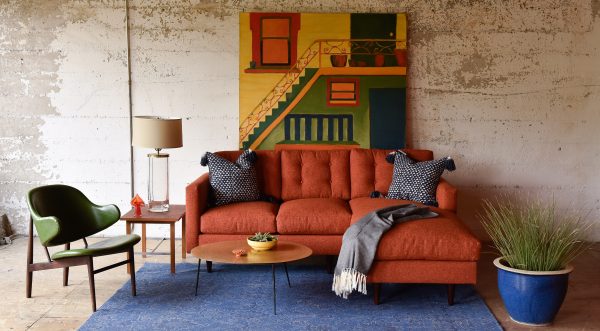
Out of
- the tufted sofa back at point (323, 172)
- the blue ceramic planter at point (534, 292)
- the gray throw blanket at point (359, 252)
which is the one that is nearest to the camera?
the blue ceramic planter at point (534, 292)

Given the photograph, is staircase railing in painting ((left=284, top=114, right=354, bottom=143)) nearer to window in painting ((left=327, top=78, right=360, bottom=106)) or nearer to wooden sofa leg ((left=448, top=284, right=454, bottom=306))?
window in painting ((left=327, top=78, right=360, bottom=106))

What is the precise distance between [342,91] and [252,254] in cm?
235

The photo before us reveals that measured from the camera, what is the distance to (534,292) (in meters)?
3.77

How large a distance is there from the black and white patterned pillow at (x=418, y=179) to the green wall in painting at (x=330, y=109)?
0.74 metres

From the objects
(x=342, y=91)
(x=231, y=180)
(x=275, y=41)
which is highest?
(x=275, y=41)

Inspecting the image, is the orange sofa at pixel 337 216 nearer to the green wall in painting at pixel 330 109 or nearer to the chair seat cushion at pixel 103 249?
the green wall in painting at pixel 330 109

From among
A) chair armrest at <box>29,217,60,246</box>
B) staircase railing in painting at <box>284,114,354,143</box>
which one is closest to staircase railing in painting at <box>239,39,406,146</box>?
staircase railing in painting at <box>284,114,354,143</box>

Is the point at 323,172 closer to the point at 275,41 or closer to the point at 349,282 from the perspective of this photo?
the point at 275,41

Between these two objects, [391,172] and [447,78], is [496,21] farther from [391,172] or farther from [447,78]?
[391,172]

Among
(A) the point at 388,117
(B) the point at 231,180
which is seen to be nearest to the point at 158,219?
(B) the point at 231,180

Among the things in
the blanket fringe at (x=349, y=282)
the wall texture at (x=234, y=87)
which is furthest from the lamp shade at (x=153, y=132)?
the blanket fringe at (x=349, y=282)

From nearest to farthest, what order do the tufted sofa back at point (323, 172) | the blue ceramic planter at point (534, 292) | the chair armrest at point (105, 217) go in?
the blue ceramic planter at point (534, 292) → the chair armrest at point (105, 217) → the tufted sofa back at point (323, 172)

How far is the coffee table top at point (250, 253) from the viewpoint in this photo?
13.4 ft

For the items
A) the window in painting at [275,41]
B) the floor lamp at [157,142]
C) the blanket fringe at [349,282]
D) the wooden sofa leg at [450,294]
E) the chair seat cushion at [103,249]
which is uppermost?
the window in painting at [275,41]
